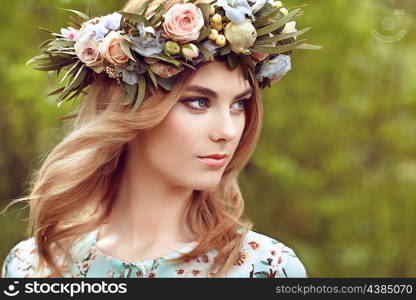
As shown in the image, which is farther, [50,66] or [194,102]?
[50,66]

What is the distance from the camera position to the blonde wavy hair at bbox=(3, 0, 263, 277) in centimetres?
242

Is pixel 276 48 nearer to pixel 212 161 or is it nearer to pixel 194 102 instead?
pixel 194 102

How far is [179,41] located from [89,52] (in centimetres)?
35

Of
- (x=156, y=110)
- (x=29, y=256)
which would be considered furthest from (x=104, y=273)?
(x=156, y=110)

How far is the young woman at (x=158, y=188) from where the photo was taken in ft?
7.71

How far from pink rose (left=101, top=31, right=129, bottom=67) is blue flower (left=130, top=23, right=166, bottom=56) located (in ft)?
0.16

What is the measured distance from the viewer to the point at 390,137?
591 cm

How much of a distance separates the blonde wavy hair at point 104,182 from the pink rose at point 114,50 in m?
0.12

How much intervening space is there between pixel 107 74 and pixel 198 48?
1.21 feet

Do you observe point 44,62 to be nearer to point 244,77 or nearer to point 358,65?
point 244,77

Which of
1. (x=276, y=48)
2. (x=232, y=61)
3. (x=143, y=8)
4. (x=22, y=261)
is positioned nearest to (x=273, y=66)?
(x=276, y=48)

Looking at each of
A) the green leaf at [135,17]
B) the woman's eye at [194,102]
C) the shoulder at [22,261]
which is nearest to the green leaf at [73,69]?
the green leaf at [135,17]

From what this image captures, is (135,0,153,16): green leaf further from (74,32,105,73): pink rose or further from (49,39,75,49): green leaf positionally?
(49,39,75,49): green leaf

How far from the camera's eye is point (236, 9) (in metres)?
2.34
